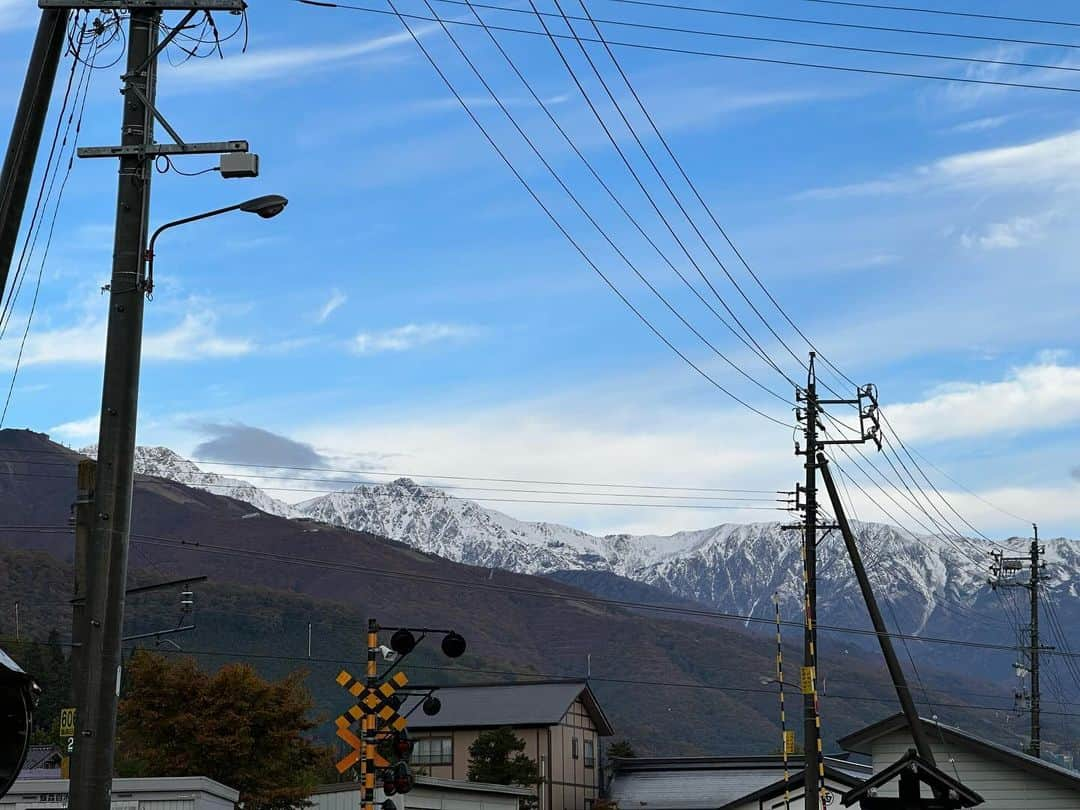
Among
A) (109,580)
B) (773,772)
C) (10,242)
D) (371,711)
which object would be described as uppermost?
(10,242)

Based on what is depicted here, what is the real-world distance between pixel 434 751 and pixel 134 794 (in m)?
42.9

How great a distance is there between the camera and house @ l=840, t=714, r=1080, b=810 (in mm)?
36094

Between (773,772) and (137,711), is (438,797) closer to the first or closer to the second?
(137,711)

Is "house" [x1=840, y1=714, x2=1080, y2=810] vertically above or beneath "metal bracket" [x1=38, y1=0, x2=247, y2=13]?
beneath

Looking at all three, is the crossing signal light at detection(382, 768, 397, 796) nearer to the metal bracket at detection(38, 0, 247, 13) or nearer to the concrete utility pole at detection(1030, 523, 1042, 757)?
the metal bracket at detection(38, 0, 247, 13)

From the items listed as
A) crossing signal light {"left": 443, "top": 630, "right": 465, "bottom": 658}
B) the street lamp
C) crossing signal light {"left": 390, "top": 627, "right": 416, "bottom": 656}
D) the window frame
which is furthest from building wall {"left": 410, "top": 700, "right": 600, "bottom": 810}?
the street lamp

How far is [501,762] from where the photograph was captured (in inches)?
2496

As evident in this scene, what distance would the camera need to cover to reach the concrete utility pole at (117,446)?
12500mm

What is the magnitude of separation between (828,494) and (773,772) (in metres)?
42.7

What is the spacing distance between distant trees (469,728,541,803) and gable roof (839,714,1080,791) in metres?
26.9

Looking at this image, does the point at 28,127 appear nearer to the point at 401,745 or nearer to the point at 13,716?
the point at 13,716

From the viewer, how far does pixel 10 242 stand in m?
13.8

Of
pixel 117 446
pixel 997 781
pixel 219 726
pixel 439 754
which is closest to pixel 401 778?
pixel 117 446

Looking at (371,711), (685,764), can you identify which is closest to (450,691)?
(685,764)
